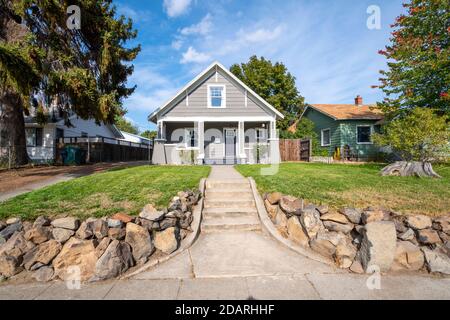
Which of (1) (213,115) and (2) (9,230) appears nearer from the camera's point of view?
(2) (9,230)

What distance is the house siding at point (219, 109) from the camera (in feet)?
47.6

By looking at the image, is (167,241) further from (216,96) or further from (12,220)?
(216,96)

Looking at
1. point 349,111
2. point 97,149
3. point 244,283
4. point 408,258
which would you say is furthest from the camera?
point 349,111

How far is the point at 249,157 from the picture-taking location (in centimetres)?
1473

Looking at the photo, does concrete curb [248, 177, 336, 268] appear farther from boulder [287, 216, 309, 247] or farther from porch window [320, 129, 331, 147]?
porch window [320, 129, 331, 147]

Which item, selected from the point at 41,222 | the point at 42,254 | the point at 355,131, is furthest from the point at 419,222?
the point at 355,131

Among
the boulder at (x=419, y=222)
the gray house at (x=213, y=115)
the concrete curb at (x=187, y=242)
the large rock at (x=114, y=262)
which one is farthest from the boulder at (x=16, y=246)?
the gray house at (x=213, y=115)

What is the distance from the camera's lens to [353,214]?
4.40m

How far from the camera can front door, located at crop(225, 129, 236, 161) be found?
52.7 feet

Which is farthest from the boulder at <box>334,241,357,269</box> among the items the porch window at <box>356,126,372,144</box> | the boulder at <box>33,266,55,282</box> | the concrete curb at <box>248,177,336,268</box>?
the porch window at <box>356,126,372,144</box>

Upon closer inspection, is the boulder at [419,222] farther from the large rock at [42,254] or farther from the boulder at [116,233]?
the large rock at [42,254]

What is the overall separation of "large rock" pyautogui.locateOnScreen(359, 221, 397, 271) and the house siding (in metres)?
11.7

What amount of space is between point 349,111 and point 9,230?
2278cm
